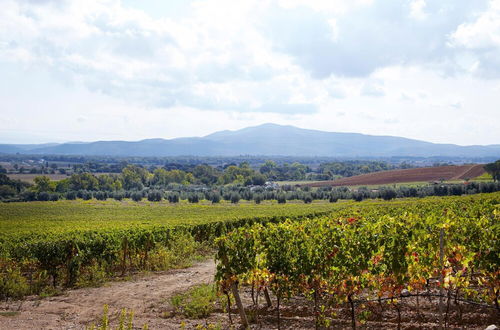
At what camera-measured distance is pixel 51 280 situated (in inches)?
637

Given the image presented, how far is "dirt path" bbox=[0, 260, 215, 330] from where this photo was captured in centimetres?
1083

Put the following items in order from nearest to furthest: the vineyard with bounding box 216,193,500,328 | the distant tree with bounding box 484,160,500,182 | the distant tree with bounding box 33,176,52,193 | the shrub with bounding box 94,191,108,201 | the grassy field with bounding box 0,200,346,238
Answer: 1. the vineyard with bounding box 216,193,500,328
2. the grassy field with bounding box 0,200,346,238
3. the distant tree with bounding box 484,160,500,182
4. the shrub with bounding box 94,191,108,201
5. the distant tree with bounding box 33,176,52,193

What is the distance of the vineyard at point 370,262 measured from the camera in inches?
314

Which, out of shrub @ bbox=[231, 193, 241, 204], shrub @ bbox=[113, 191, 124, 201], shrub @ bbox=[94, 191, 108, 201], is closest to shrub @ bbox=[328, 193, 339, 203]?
shrub @ bbox=[231, 193, 241, 204]

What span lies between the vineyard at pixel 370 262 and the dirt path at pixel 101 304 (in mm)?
2782

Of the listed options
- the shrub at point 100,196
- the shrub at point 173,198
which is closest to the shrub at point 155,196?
the shrub at point 173,198

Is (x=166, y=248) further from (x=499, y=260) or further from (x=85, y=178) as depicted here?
(x=85, y=178)

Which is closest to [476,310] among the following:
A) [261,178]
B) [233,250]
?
[233,250]

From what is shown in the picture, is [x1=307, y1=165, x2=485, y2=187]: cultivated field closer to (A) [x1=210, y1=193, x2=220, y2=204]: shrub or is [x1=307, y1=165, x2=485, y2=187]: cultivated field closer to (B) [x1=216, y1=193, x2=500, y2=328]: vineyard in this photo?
(A) [x1=210, y1=193, x2=220, y2=204]: shrub

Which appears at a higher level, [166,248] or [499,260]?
[499,260]

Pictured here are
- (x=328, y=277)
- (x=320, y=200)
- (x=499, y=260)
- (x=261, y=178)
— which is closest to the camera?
(x=499, y=260)

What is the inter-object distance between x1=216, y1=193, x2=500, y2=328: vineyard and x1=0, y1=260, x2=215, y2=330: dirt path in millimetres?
2782

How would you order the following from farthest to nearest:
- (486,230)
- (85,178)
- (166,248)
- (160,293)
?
(85,178) < (166,248) < (160,293) < (486,230)

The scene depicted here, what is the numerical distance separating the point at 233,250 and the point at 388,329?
3812 mm
